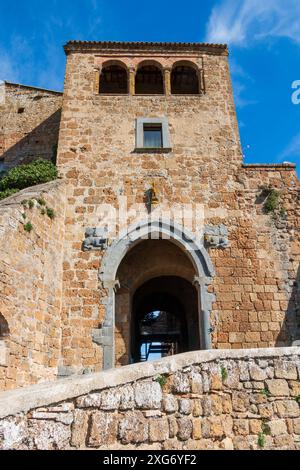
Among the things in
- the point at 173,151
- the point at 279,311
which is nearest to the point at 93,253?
the point at 173,151

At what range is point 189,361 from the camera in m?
5.05

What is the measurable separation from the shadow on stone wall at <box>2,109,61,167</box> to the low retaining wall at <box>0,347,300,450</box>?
513 inches

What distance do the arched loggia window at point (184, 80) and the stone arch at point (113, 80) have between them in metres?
1.89

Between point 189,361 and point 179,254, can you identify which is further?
point 179,254

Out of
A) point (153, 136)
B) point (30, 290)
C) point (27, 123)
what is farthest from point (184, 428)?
point (27, 123)

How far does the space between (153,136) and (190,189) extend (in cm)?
226

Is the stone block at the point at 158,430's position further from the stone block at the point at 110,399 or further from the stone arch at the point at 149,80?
the stone arch at the point at 149,80

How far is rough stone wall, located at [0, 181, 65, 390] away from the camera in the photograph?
8320 mm

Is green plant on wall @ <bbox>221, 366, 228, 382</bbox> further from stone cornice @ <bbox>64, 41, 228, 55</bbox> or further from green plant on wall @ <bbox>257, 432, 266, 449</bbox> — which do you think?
stone cornice @ <bbox>64, 41, 228, 55</bbox>

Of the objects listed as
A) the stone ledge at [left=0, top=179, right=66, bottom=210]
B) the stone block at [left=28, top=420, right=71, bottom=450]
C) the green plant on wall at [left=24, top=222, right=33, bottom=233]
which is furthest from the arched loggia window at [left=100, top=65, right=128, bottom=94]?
the stone block at [left=28, top=420, right=71, bottom=450]

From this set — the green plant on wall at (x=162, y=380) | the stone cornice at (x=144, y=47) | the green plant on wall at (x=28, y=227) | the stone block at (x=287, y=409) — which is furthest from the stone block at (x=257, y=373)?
the stone cornice at (x=144, y=47)
